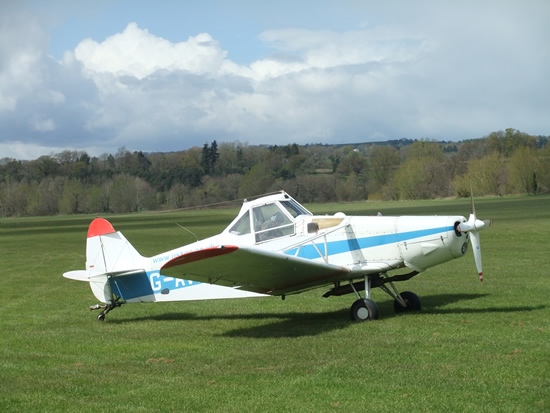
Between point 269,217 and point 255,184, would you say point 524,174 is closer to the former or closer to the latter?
point 255,184

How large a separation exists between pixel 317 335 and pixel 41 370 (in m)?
3.57

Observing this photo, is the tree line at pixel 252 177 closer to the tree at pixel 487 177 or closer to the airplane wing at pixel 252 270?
the tree at pixel 487 177

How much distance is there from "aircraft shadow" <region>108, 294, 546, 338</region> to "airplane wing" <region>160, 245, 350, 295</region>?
0.58m

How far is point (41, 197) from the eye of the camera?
129125mm

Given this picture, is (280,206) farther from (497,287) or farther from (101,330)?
(497,287)

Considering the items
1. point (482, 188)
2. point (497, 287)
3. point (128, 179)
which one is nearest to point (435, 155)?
point (482, 188)

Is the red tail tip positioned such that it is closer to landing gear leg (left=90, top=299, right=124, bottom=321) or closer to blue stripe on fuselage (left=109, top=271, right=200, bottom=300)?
Answer: blue stripe on fuselage (left=109, top=271, right=200, bottom=300)

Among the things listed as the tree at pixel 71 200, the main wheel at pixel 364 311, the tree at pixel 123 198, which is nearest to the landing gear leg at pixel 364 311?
the main wheel at pixel 364 311

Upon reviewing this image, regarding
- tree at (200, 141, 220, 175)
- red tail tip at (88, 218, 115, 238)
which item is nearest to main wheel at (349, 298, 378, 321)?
red tail tip at (88, 218, 115, 238)

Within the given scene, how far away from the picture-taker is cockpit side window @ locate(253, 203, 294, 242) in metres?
10.7

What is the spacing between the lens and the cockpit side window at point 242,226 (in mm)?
10852

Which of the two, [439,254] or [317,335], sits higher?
[439,254]

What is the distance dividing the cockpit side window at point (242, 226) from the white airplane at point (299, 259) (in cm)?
2

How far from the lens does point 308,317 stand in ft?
36.7
